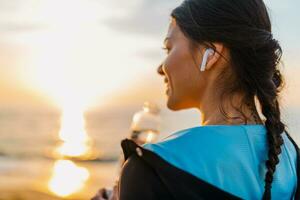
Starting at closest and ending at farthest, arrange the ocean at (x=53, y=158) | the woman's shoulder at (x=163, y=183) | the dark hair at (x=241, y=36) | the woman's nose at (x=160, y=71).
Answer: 1. the woman's shoulder at (x=163, y=183)
2. the dark hair at (x=241, y=36)
3. the woman's nose at (x=160, y=71)
4. the ocean at (x=53, y=158)

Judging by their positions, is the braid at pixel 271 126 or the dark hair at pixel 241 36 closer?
the braid at pixel 271 126

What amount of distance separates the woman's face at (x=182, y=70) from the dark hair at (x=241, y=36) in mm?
28

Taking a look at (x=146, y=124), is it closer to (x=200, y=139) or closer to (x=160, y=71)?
(x=160, y=71)

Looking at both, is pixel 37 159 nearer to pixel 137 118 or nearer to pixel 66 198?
pixel 66 198

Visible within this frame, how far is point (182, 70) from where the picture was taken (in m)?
1.91

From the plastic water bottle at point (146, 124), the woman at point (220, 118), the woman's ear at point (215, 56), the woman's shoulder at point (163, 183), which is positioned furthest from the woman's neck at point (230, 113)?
the plastic water bottle at point (146, 124)

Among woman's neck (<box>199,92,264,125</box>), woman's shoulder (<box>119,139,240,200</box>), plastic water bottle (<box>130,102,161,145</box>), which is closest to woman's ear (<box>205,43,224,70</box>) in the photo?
woman's neck (<box>199,92,264,125</box>)

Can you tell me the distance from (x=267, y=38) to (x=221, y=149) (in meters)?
0.43

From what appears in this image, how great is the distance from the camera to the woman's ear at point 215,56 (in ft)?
6.18

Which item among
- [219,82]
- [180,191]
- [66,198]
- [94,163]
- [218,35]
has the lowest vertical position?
[180,191]

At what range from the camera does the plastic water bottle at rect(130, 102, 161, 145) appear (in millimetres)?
3389

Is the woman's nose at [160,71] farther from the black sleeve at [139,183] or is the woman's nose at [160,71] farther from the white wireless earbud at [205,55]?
the black sleeve at [139,183]

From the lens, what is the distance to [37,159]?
18.1 m

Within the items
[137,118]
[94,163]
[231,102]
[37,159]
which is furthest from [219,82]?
[37,159]
